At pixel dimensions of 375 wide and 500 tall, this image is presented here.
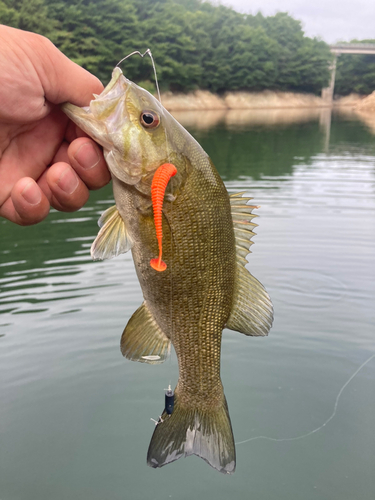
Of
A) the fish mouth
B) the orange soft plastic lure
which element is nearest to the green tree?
the fish mouth

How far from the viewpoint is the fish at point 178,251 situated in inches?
87.5

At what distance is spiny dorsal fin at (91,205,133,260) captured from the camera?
233 cm

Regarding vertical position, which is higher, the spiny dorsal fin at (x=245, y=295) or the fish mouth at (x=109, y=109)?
the fish mouth at (x=109, y=109)

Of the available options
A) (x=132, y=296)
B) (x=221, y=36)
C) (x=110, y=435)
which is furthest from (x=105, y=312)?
(x=221, y=36)

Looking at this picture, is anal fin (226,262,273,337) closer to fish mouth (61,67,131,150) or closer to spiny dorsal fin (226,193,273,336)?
spiny dorsal fin (226,193,273,336)

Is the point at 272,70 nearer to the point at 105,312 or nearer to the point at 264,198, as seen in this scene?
the point at 264,198

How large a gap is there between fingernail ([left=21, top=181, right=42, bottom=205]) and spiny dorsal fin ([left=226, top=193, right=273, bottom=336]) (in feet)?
4.23

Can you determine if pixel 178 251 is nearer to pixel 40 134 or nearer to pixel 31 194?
pixel 31 194

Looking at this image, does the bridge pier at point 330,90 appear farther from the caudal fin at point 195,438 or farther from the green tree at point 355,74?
the caudal fin at point 195,438

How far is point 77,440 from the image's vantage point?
479cm

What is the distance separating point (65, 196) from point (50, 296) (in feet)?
16.0

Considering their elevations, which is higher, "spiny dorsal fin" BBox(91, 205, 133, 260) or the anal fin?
"spiny dorsal fin" BBox(91, 205, 133, 260)

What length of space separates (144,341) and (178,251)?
0.58 meters

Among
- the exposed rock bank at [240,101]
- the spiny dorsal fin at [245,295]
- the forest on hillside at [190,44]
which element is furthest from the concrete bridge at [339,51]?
the spiny dorsal fin at [245,295]
